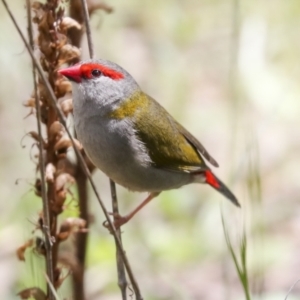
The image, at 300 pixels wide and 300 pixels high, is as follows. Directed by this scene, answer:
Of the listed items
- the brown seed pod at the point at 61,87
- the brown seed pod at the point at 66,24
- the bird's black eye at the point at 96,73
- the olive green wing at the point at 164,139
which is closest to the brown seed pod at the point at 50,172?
the brown seed pod at the point at 61,87

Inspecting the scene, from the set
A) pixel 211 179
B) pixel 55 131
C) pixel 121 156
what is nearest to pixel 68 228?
pixel 55 131

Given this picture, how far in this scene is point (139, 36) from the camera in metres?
7.89

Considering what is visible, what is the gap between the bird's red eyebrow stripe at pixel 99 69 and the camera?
3.43 m

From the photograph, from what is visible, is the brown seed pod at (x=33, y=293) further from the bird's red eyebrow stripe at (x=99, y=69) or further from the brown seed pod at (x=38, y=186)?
the bird's red eyebrow stripe at (x=99, y=69)

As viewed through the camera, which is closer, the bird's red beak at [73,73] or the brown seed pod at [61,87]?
the brown seed pod at [61,87]

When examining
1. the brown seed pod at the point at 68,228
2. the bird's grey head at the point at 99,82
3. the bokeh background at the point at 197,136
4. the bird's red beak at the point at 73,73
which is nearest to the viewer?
the brown seed pod at the point at 68,228

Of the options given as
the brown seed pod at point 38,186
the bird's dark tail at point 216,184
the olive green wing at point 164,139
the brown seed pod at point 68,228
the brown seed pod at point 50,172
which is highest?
the brown seed pod at point 50,172

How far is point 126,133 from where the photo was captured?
12.1 feet

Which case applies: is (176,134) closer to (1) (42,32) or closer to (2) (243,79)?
(1) (42,32)

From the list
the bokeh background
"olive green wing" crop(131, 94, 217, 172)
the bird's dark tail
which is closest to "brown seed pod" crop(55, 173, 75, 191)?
"olive green wing" crop(131, 94, 217, 172)

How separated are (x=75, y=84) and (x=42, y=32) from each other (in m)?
0.71

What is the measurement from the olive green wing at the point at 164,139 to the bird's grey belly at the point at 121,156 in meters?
0.05

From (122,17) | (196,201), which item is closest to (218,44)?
(122,17)

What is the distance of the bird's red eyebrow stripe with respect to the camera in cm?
343
